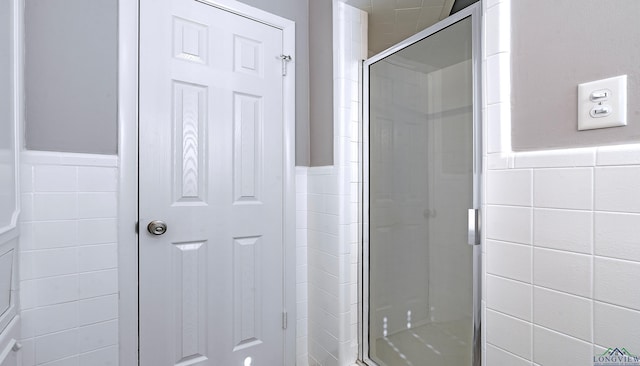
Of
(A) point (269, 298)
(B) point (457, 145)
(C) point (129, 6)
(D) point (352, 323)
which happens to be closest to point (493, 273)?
(B) point (457, 145)

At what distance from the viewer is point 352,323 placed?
4.89 feet

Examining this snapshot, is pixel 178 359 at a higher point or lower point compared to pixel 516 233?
lower

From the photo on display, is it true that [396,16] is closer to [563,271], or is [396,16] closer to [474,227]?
[474,227]

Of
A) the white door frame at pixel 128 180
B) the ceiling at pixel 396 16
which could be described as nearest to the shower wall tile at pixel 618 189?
the ceiling at pixel 396 16

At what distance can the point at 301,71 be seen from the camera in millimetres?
1648

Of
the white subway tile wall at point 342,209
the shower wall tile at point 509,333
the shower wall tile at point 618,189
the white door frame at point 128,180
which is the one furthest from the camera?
the white subway tile wall at point 342,209

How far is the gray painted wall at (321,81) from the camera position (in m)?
1.53

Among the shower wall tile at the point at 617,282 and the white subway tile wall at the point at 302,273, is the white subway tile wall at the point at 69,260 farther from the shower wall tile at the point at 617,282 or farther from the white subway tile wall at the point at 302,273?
the shower wall tile at the point at 617,282

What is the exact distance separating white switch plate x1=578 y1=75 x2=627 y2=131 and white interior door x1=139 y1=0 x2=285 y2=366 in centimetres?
120

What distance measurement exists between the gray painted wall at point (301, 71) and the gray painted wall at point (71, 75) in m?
0.83

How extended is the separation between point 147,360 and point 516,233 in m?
1.45

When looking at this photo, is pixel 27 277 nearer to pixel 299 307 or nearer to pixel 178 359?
pixel 178 359

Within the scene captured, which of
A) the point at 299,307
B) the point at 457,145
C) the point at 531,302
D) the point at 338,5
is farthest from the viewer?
the point at 299,307

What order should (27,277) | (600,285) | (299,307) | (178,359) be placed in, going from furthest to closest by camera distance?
(299,307)
(178,359)
(27,277)
(600,285)
